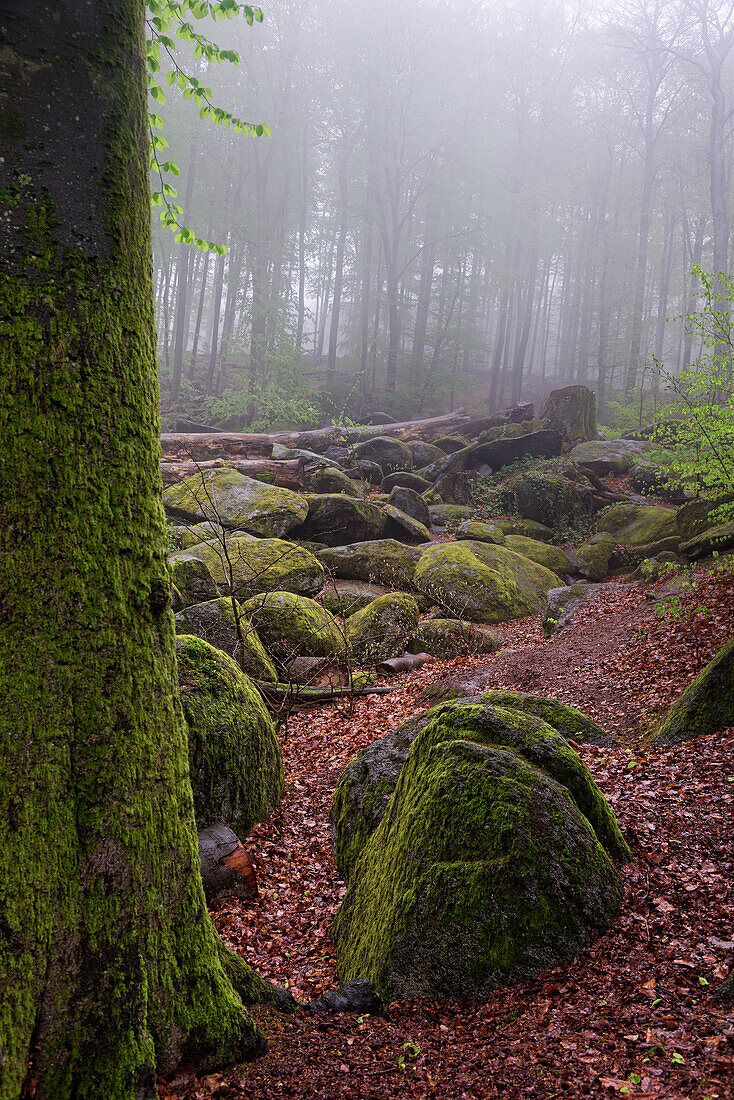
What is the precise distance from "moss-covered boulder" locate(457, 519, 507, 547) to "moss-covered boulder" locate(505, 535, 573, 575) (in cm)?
25

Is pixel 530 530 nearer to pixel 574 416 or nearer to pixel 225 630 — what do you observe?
pixel 574 416

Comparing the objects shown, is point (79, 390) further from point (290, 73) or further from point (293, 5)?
point (293, 5)

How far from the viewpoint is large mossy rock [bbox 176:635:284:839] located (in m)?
4.55

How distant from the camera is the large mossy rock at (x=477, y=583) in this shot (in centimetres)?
1177

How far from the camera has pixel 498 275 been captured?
36344 millimetres

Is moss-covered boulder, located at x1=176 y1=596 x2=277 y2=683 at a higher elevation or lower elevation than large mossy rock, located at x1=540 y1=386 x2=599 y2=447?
lower

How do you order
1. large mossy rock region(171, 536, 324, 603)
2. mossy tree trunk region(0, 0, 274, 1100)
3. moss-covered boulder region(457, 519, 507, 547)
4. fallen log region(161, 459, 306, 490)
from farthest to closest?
1. moss-covered boulder region(457, 519, 507, 547)
2. fallen log region(161, 459, 306, 490)
3. large mossy rock region(171, 536, 324, 603)
4. mossy tree trunk region(0, 0, 274, 1100)

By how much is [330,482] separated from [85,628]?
45.4 feet

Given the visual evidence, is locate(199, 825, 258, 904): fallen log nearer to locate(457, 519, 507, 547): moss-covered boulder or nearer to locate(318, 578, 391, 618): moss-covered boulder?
locate(318, 578, 391, 618): moss-covered boulder

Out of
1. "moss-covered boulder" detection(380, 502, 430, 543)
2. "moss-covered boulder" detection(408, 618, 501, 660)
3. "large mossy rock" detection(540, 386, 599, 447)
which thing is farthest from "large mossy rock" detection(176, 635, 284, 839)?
"large mossy rock" detection(540, 386, 599, 447)

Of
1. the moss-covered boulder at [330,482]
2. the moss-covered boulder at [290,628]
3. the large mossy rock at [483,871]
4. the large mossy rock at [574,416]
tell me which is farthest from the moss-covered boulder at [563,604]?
the large mossy rock at [574,416]

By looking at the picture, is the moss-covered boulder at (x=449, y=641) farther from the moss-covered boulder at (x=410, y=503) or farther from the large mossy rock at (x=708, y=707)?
the moss-covered boulder at (x=410, y=503)

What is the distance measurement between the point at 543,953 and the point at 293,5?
42.4 metres

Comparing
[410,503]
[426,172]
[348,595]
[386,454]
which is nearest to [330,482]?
[410,503]
